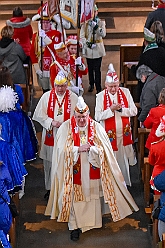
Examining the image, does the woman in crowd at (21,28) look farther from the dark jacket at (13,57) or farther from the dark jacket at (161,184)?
the dark jacket at (161,184)

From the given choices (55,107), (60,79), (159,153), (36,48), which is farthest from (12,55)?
(159,153)

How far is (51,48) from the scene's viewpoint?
27.8 feet

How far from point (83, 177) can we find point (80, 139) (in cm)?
42

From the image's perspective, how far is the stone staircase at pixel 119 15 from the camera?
1214 cm

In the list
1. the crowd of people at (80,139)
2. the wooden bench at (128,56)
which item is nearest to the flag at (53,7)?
the crowd of people at (80,139)

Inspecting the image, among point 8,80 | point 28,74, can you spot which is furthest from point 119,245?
point 28,74

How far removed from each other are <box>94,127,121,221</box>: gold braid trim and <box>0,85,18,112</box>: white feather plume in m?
1.01

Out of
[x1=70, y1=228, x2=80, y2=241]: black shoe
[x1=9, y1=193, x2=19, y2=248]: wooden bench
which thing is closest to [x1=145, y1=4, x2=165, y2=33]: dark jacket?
[x1=9, y1=193, x2=19, y2=248]: wooden bench

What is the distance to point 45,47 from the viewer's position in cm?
852

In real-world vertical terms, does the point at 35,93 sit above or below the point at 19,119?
below

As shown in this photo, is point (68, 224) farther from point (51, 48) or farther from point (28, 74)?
point (28, 74)

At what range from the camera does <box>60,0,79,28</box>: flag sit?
7.63 meters

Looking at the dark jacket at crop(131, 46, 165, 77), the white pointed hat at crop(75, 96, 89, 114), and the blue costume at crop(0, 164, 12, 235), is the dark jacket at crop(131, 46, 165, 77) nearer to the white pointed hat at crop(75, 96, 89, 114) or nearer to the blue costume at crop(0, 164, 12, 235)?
the white pointed hat at crop(75, 96, 89, 114)

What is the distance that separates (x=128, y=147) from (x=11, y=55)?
246 centimetres
